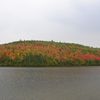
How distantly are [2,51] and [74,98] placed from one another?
68.1 m

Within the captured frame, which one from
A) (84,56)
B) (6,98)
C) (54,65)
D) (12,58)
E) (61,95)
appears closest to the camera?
(6,98)

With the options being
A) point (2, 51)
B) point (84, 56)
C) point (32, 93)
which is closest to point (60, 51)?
point (84, 56)

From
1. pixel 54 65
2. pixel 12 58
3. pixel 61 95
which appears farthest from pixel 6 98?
pixel 54 65

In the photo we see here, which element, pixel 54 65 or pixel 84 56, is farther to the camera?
pixel 84 56

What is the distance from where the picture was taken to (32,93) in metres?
27.1

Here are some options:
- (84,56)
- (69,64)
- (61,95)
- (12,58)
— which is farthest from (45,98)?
(84,56)

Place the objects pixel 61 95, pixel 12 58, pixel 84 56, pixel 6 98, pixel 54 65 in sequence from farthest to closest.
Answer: pixel 84 56 < pixel 54 65 < pixel 12 58 < pixel 61 95 < pixel 6 98

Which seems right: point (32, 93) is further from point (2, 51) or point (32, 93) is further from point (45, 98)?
point (2, 51)

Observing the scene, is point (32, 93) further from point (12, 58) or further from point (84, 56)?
point (84, 56)

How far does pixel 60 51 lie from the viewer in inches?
4016

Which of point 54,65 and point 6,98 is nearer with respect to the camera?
point 6,98

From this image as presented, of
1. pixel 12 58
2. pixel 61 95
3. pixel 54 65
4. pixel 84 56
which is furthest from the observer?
pixel 84 56

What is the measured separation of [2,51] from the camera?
3588 inches

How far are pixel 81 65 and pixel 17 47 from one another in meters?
20.8
